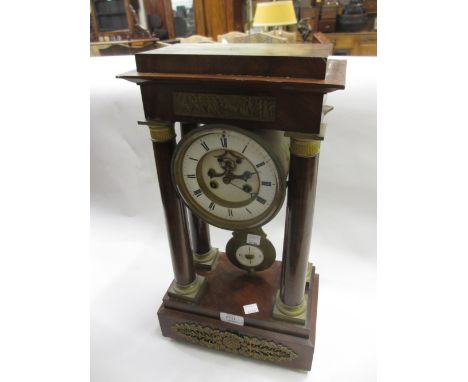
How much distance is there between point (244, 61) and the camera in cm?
68

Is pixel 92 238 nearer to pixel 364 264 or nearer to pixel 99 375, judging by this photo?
pixel 99 375

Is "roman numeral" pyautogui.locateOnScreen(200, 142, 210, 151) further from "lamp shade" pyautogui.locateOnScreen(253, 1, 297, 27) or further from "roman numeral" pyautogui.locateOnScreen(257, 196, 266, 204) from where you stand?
"lamp shade" pyautogui.locateOnScreen(253, 1, 297, 27)

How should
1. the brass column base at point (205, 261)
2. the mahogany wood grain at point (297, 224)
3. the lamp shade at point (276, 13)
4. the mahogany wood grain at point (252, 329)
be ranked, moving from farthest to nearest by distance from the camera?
1. the lamp shade at point (276, 13)
2. the brass column base at point (205, 261)
3. the mahogany wood grain at point (252, 329)
4. the mahogany wood grain at point (297, 224)

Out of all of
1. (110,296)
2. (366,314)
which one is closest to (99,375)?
(110,296)

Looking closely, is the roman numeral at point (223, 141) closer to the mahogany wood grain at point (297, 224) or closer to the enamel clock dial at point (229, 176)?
the enamel clock dial at point (229, 176)

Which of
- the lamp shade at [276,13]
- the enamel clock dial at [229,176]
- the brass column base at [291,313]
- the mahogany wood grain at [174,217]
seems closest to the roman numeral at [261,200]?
the enamel clock dial at [229,176]

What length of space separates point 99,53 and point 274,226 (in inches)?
131

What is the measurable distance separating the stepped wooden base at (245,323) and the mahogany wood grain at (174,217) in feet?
0.31

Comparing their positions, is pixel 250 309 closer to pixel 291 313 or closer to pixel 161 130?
pixel 291 313

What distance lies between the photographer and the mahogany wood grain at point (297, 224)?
0.76m

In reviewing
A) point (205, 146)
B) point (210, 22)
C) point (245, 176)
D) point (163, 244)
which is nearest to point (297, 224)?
point (245, 176)

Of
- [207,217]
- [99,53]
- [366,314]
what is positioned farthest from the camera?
[99,53]

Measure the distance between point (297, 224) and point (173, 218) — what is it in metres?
0.34

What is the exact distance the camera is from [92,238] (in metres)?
1.65
